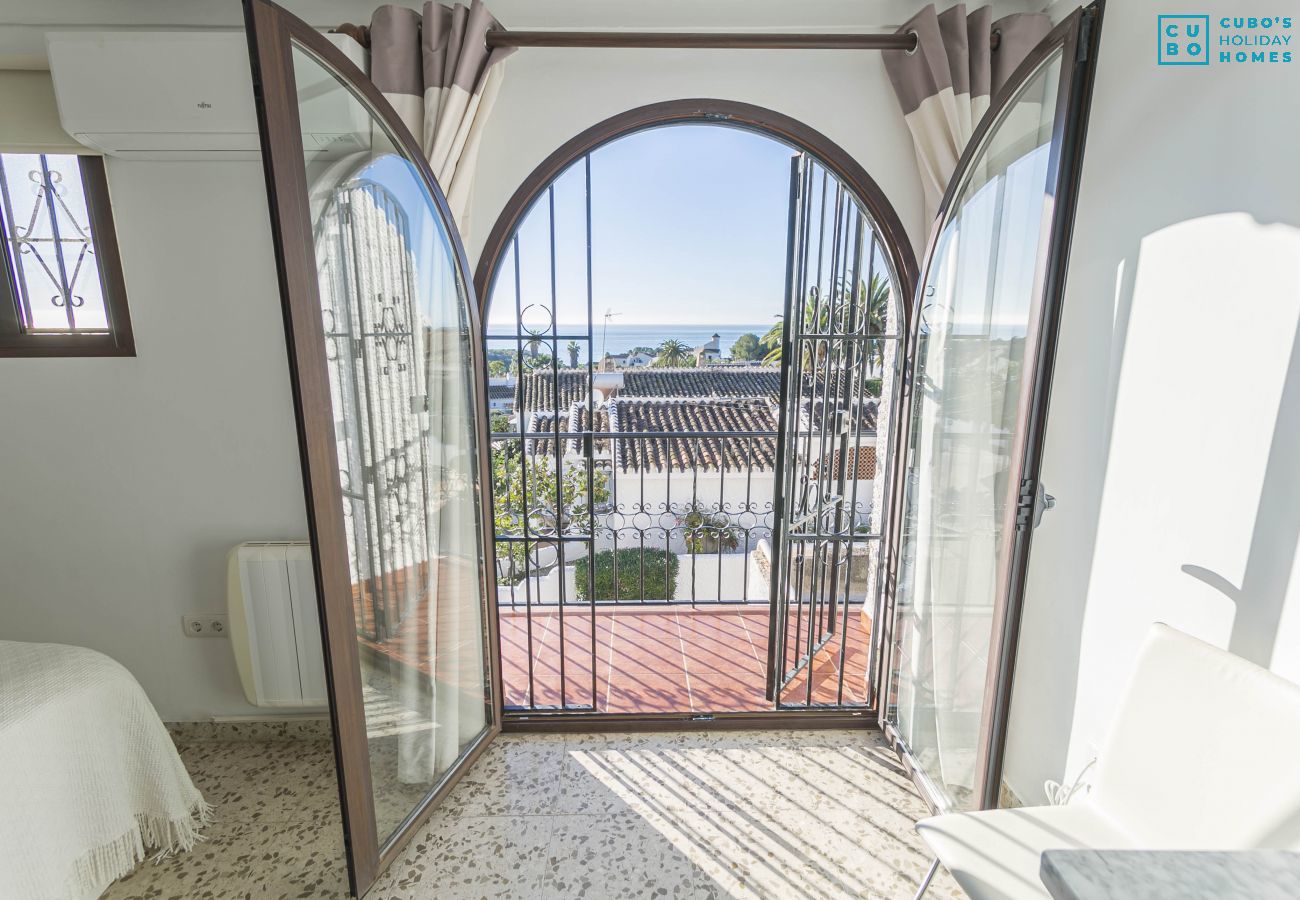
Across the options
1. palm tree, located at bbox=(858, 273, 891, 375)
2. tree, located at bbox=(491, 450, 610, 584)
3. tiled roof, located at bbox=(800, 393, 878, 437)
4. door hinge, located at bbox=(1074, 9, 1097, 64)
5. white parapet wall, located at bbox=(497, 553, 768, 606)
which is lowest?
white parapet wall, located at bbox=(497, 553, 768, 606)

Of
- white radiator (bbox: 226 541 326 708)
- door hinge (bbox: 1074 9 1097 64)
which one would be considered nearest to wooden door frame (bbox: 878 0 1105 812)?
door hinge (bbox: 1074 9 1097 64)

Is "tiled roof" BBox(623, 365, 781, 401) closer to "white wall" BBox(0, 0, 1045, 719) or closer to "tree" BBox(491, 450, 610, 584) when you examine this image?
"tree" BBox(491, 450, 610, 584)

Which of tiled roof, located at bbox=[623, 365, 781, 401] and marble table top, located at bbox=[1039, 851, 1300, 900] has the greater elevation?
tiled roof, located at bbox=[623, 365, 781, 401]

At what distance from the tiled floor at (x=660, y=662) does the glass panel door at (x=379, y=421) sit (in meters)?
0.46

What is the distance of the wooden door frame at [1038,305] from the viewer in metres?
1.13

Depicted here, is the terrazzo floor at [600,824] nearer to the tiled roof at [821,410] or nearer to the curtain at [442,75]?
the tiled roof at [821,410]

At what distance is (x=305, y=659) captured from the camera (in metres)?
2.05

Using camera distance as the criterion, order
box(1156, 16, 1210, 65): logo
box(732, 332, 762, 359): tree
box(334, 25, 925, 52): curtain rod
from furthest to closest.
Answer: box(732, 332, 762, 359): tree
box(334, 25, 925, 52): curtain rod
box(1156, 16, 1210, 65): logo

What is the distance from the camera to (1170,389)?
1262mm

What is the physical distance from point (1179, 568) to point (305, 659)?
2.43 metres

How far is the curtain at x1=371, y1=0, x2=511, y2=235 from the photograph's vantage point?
1715 mm

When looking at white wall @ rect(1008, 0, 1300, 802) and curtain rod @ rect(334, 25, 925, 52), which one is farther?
curtain rod @ rect(334, 25, 925, 52)

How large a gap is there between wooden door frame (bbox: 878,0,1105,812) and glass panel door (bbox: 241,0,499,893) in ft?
4.80

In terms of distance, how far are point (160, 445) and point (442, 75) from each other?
4.88 ft
